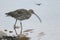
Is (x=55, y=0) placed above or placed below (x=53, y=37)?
above

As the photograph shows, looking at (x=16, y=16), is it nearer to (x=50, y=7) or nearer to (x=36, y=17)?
(x=36, y=17)

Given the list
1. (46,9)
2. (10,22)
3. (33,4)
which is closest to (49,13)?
(46,9)

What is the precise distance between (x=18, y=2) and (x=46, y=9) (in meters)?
0.21

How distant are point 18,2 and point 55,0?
27 centimetres

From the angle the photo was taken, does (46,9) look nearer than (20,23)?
No

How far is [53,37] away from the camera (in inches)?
37.6

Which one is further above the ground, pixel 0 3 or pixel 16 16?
pixel 0 3

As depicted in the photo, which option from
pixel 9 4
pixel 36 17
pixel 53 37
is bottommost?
pixel 53 37

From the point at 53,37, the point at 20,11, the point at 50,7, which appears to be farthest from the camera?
the point at 50,7

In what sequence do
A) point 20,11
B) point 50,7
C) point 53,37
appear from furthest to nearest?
1. point 50,7
2. point 20,11
3. point 53,37

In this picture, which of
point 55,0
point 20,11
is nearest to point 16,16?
point 20,11

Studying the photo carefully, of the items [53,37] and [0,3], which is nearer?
[53,37]

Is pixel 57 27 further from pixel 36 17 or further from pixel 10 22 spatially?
pixel 10 22

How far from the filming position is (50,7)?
118cm
